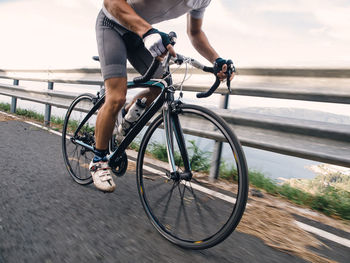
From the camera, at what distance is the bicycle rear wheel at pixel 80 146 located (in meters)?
2.97

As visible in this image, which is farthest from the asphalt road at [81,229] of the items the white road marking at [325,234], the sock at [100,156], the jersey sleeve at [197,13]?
the jersey sleeve at [197,13]

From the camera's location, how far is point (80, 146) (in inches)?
125

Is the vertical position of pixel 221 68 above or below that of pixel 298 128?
above

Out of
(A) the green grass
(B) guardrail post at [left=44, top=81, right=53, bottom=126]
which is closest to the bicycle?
(A) the green grass

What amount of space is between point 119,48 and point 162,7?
48 centimetres

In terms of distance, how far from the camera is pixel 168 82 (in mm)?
2119

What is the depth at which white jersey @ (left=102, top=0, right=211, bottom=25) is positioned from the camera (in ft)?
7.23

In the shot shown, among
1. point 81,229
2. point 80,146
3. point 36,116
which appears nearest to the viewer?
point 81,229

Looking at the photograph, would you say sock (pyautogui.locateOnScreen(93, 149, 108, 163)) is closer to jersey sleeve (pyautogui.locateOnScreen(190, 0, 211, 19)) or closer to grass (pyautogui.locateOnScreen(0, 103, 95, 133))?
jersey sleeve (pyautogui.locateOnScreen(190, 0, 211, 19))

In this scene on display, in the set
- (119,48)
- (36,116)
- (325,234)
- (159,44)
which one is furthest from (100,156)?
(36,116)

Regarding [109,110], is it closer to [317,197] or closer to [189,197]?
[189,197]

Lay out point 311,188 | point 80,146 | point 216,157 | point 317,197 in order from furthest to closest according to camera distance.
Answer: point 216,157
point 80,146
point 311,188
point 317,197

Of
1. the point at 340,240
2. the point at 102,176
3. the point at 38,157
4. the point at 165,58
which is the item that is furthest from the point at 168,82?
the point at 38,157

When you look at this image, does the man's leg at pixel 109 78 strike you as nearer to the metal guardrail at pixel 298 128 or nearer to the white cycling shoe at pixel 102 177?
the white cycling shoe at pixel 102 177
